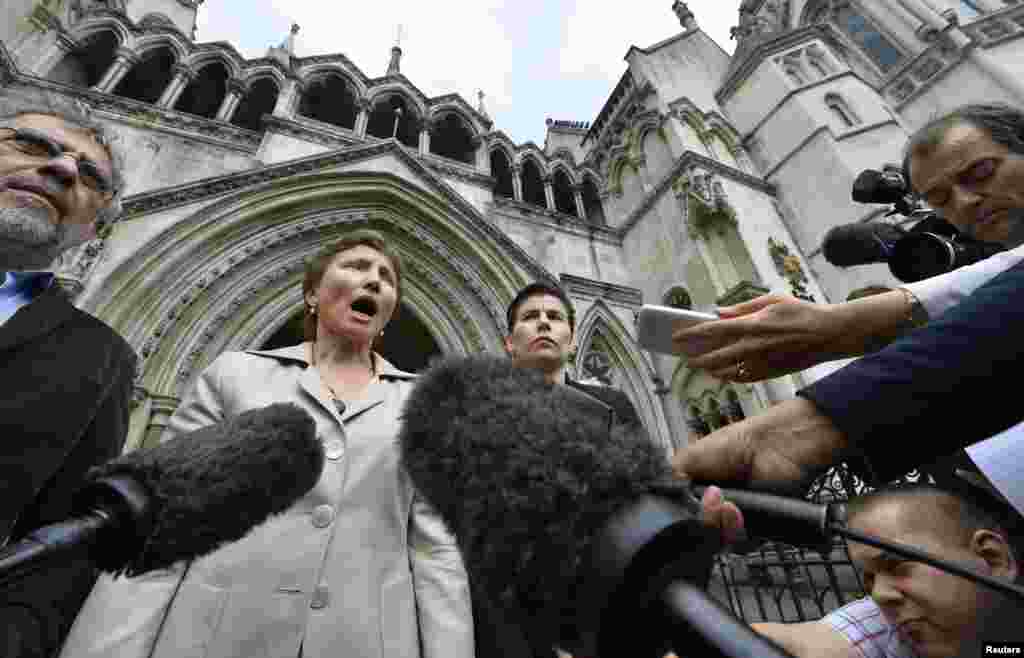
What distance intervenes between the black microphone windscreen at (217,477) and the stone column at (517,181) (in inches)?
413

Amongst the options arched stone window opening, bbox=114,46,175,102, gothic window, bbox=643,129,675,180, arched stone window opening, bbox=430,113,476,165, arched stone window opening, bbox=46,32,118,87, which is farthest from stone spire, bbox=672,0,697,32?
arched stone window opening, bbox=46,32,118,87

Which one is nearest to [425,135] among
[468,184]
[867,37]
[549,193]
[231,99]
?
[468,184]

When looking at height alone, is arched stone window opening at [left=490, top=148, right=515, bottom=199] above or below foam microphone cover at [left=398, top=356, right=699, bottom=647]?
above

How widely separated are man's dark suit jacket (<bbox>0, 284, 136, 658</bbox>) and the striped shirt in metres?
2.56

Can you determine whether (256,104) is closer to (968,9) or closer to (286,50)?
(286,50)

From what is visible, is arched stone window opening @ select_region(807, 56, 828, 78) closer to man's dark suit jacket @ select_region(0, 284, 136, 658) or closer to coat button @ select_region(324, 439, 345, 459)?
coat button @ select_region(324, 439, 345, 459)

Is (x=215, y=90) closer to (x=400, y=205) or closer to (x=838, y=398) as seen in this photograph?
(x=400, y=205)

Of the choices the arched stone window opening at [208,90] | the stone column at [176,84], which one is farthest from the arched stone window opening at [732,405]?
the arched stone window opening at [208,90]

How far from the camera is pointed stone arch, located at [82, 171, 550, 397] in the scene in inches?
244

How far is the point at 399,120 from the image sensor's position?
10922 millimetres

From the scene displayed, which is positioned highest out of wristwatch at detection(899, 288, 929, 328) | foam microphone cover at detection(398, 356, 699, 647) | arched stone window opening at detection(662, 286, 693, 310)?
arched stone window opening at detection(662, 286, 693, 310)

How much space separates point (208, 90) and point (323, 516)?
12025 millimetres

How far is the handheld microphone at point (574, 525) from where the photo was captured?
411mm

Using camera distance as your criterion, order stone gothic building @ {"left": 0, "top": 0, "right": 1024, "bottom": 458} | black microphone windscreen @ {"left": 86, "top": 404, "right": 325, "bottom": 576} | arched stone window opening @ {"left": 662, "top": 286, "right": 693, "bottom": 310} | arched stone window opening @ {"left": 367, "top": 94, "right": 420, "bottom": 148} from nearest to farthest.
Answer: black microphone windscreen @ {"left": 86, "top": 404, "right": 325, "bottom": 576} → stone gothic building @ {"left": 0, "top": 0, "right": 1024, "bottom": 458} → arched stone window opening @ {"left": 662, "top": 286, "right": 693, "bottom": 310} → arched stone window opening @ {"left": 367, "top": 94, "right": 420, "bottom": 148}
